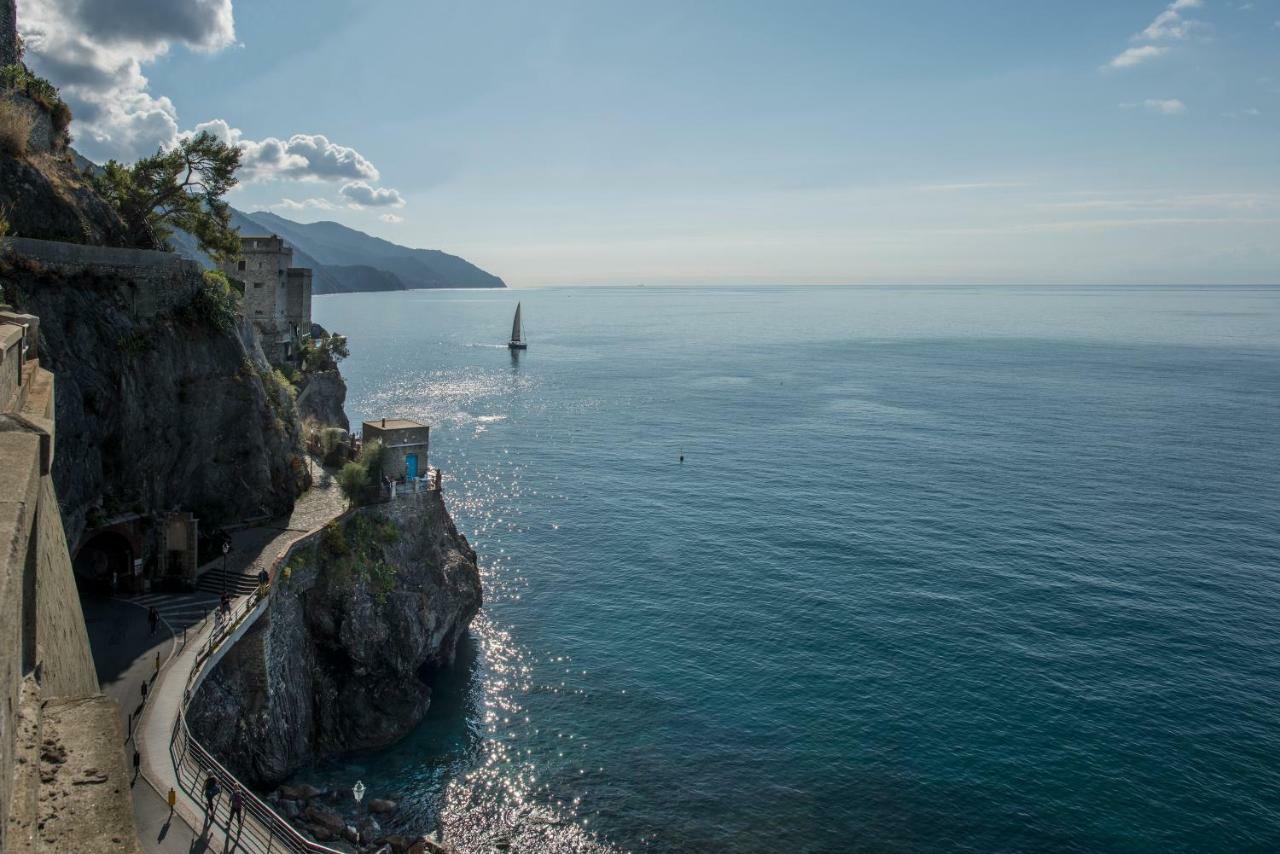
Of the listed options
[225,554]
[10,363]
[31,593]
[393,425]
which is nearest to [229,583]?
[225,554]

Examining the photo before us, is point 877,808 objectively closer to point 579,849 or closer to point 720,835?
point 720,835

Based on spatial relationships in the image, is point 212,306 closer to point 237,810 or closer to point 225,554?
point 225,554

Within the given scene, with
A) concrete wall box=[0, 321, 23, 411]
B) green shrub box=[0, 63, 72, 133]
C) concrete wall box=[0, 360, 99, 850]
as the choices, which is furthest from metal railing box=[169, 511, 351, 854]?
green shrub box=[0, 63, 72, 133]

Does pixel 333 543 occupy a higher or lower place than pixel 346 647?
higher

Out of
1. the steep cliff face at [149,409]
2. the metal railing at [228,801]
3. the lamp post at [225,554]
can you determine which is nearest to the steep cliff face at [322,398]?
the steep cliff face at [149,409]

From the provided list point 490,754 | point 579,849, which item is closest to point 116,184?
point 490,754

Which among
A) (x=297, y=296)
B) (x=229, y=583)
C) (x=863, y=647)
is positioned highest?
(x=297, y=296)

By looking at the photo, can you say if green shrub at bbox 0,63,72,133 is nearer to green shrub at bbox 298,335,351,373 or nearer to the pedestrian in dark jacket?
green shrub at bbox 298,335,351,373

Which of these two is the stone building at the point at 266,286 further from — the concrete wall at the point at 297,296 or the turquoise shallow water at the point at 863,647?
the turquoise shallow water at the point at 863,647
